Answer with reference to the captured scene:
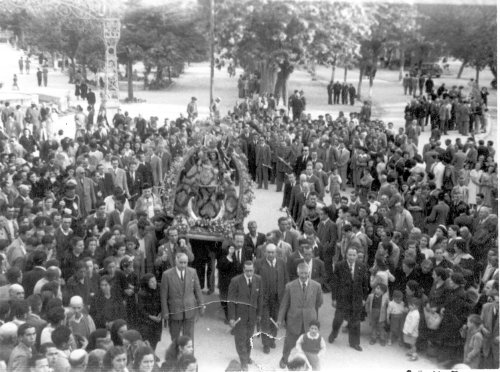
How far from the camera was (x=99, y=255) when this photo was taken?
883 cm

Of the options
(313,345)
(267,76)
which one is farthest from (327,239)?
(267,76)

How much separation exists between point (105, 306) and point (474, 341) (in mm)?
4014

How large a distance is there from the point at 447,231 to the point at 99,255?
191 inches

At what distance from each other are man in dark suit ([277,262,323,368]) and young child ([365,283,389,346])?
1.20 meters

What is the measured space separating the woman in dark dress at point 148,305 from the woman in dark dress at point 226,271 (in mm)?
1156

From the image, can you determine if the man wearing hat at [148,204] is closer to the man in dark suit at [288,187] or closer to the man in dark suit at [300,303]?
the man in dark suit at [288,187]

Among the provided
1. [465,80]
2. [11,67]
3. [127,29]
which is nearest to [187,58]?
[127,29]

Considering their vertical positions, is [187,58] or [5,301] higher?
[187,58]

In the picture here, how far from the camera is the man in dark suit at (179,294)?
7801 millimetres

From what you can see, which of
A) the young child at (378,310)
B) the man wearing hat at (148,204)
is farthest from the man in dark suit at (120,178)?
the young child at (378,310)

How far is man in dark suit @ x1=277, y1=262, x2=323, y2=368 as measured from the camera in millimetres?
7750

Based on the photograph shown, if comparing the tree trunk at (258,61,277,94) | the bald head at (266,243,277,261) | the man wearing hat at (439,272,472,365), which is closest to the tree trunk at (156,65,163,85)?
the tree trunk at (258,61,277,94)

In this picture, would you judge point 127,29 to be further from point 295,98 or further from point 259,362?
point 259,362

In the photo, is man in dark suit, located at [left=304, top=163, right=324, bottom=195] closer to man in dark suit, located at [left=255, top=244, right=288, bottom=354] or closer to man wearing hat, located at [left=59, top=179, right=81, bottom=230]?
man wearing hat, located at [left=59, top=179, right=81, bottom=230]
